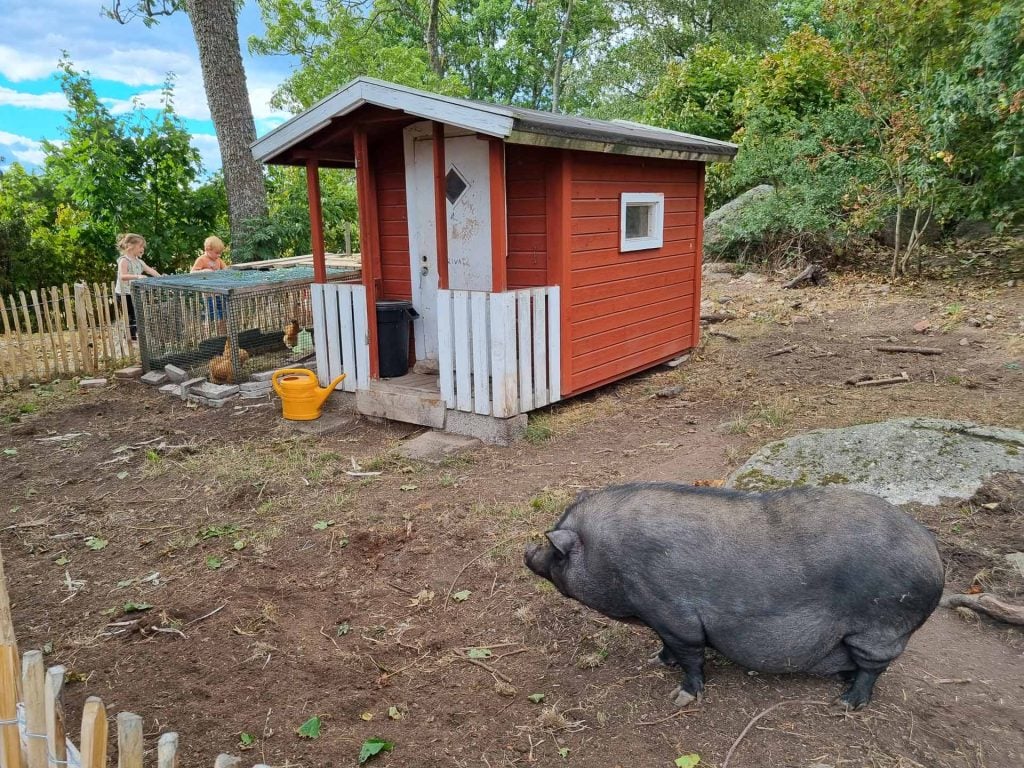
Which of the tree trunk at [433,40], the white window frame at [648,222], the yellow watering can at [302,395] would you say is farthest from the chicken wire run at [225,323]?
the tree trunk at [433,40]

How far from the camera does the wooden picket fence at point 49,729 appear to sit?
6.31ft

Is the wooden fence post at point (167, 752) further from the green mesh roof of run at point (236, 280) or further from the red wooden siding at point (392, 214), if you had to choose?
the green mesh roof of run at point (236, 280)

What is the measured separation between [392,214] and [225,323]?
8.46 ft

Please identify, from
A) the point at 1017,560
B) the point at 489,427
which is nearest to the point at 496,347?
Answer: the point at 489,427

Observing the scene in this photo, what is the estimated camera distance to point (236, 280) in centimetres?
862

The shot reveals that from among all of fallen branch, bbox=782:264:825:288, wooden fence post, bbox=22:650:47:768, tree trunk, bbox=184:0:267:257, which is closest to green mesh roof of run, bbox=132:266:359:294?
tree trunk, bbox=184:0:267:257

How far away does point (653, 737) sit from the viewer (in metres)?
2.77

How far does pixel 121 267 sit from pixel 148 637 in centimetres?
780

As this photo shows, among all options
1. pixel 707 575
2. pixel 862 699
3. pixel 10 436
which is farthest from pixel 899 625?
pixel 10 436

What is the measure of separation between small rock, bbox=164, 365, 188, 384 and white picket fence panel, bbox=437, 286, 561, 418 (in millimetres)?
4153

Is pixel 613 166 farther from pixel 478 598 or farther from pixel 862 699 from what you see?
pixel 862 699

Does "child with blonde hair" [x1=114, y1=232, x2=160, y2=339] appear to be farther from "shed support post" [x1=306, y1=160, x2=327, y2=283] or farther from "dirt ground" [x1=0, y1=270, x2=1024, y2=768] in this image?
"shed support post" [x1=306, y1=160, x2=327, y2=283]

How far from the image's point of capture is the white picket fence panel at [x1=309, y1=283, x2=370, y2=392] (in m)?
7.39

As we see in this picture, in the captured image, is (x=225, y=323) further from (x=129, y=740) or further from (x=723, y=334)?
(x=129, y=740)
